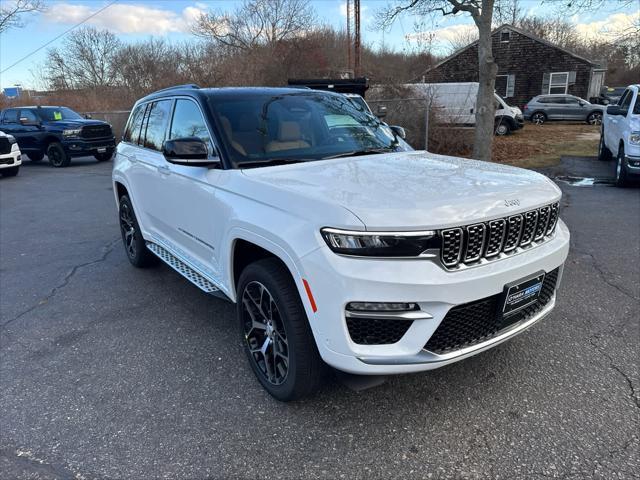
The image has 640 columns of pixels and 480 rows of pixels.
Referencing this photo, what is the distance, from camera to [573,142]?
675 inches

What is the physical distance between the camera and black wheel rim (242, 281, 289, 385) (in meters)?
2.74


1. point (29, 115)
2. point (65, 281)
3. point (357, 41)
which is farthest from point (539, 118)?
point (65, 281)

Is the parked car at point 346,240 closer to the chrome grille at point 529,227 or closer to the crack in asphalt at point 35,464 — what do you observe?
the chrome grille at point 529,227

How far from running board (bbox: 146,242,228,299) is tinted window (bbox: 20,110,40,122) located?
14913mm

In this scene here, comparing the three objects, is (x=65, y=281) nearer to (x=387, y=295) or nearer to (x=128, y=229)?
(x=128, y=229)

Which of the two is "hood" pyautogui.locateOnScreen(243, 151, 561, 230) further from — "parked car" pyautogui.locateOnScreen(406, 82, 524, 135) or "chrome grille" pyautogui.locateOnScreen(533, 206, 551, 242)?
"parked car" pyautogui.locateOnScreen(406, 82, 524, 135)

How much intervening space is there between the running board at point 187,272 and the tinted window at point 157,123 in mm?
1003

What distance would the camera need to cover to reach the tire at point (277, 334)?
2498 mm

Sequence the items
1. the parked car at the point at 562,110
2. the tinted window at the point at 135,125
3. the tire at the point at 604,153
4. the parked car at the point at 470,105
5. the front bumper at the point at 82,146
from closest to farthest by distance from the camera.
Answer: the tinted window at the point at 135,125, the tire at the point at 604,153, the front bumper at the point at 82,146, the parked car at the point at 470,105, the parked car at the point at 562,110

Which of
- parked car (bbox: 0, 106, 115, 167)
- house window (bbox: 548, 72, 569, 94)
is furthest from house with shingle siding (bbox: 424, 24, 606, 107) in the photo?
parked car (bbox: 0, 106, 115, 167)

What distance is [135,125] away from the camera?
518 cm

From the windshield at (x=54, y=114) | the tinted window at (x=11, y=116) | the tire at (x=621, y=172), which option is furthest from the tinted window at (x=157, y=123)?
the tinted window at (x=11, y=116)

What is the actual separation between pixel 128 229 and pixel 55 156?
13.3m

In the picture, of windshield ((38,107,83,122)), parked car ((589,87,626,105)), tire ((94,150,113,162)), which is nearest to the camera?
parked car ((589,87,626,105))
